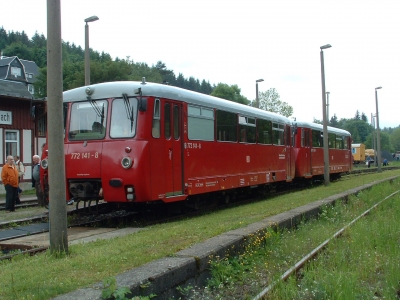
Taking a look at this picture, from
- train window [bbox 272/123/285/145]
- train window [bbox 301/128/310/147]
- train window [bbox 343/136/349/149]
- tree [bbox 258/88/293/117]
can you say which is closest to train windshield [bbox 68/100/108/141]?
train window [bbox 272/123/285/145]

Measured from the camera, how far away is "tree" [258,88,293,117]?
75.3 meters

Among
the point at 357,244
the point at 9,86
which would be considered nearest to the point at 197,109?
the point at 357,244

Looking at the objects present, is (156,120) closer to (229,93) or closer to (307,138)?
(307,138)

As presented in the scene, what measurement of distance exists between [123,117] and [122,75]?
3912 centimetres

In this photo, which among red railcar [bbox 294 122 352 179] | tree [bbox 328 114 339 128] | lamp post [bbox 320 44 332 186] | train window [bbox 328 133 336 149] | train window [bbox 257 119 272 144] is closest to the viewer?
train window [bbox 257 119 272 144]

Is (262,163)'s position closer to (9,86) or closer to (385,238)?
(385,238)

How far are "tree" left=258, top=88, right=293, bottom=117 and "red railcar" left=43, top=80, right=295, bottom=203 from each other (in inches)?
2471

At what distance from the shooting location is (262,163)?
17.3 metres

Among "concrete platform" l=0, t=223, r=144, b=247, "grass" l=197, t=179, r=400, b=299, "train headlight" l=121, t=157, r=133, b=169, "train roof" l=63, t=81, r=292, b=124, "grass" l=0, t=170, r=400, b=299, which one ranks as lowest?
"grass" l=197, t=179, r=400, b=299

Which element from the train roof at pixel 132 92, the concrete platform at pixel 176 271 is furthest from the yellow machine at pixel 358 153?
the concrete platform at pixel 176 271

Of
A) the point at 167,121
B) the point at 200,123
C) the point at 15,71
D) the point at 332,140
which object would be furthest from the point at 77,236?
the point at 15,71

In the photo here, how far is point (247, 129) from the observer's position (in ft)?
52.5

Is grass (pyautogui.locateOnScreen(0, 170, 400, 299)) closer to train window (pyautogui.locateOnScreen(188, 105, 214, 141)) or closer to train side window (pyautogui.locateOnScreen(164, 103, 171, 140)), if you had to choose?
train side window (pyautogui.locateOnScreen(164, 103, 171, 140))

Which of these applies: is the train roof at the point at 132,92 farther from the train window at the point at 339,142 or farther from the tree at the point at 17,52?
the tree at the point at 17,52
